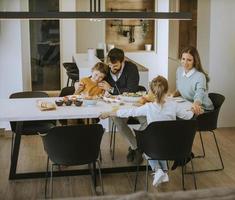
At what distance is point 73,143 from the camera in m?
3.32

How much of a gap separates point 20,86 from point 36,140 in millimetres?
739

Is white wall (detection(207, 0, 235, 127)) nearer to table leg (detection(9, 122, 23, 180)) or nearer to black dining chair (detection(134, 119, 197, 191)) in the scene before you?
black dining chair (detection(134, 119, 197, 191))

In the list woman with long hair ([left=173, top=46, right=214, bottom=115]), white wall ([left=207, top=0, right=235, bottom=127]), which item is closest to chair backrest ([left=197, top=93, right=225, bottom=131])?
woman with long hair ([left=173, top=46, right=214, bottom=115])

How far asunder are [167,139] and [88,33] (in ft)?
20.9

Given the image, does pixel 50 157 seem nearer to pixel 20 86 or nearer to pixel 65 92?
pixel 65 92

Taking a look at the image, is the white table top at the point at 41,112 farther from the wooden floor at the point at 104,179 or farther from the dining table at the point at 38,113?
the wooden floor at the point at 104,179

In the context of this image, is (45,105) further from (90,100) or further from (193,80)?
(193,80)

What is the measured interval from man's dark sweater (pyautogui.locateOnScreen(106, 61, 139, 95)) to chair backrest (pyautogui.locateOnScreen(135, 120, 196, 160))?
1.05 metres

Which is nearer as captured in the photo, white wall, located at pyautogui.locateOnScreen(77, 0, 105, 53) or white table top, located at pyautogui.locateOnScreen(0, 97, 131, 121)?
white table top, located at pyautogui.locateOnScreen(0, 97, 131, 121)

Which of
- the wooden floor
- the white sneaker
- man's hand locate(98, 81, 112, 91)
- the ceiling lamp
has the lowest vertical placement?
the wooden floor

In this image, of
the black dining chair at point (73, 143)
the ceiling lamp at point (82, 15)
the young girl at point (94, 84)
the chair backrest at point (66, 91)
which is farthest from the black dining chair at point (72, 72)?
the black dining chair at point (73, 143)

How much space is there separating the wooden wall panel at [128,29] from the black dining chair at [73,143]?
22.4 ft

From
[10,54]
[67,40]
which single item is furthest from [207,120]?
[67,40]

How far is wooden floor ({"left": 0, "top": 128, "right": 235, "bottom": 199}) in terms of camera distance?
12.9 ft
